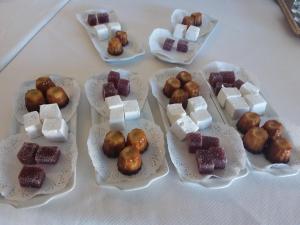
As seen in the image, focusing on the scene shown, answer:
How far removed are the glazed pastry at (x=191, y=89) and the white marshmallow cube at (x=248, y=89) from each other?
4.6 inches

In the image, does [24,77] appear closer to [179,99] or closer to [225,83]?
[179,99]

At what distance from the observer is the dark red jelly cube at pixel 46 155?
68 cm

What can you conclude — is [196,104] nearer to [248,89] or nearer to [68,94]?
[248,89]

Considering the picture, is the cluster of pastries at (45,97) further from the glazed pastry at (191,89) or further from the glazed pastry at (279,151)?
the glazed pastry at (279,151)

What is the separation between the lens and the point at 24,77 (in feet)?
3.08

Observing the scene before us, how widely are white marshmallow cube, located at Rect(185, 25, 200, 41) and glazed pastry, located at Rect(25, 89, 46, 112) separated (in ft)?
1.72

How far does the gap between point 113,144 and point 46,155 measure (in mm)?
142

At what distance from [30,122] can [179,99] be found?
1.20 feet

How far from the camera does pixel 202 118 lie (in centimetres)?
77

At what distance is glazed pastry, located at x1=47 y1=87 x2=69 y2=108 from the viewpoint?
0.80 meters

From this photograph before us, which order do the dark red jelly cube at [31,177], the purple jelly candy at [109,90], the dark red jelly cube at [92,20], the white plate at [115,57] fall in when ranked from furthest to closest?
the dark red jelly cube at [92,20] < the white plate at [115,57] < the purple jelly candy at [109,90] < the dark red jelly cube at [31,177]

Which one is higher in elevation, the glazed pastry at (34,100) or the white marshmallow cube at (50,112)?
the white marshmallow cube at (50,112)

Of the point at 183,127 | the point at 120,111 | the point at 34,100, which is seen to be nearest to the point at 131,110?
the point at 120,111

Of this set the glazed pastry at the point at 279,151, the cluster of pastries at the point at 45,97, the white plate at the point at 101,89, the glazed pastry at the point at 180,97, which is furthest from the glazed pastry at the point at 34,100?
the glazed pastry at the point at 279,151
